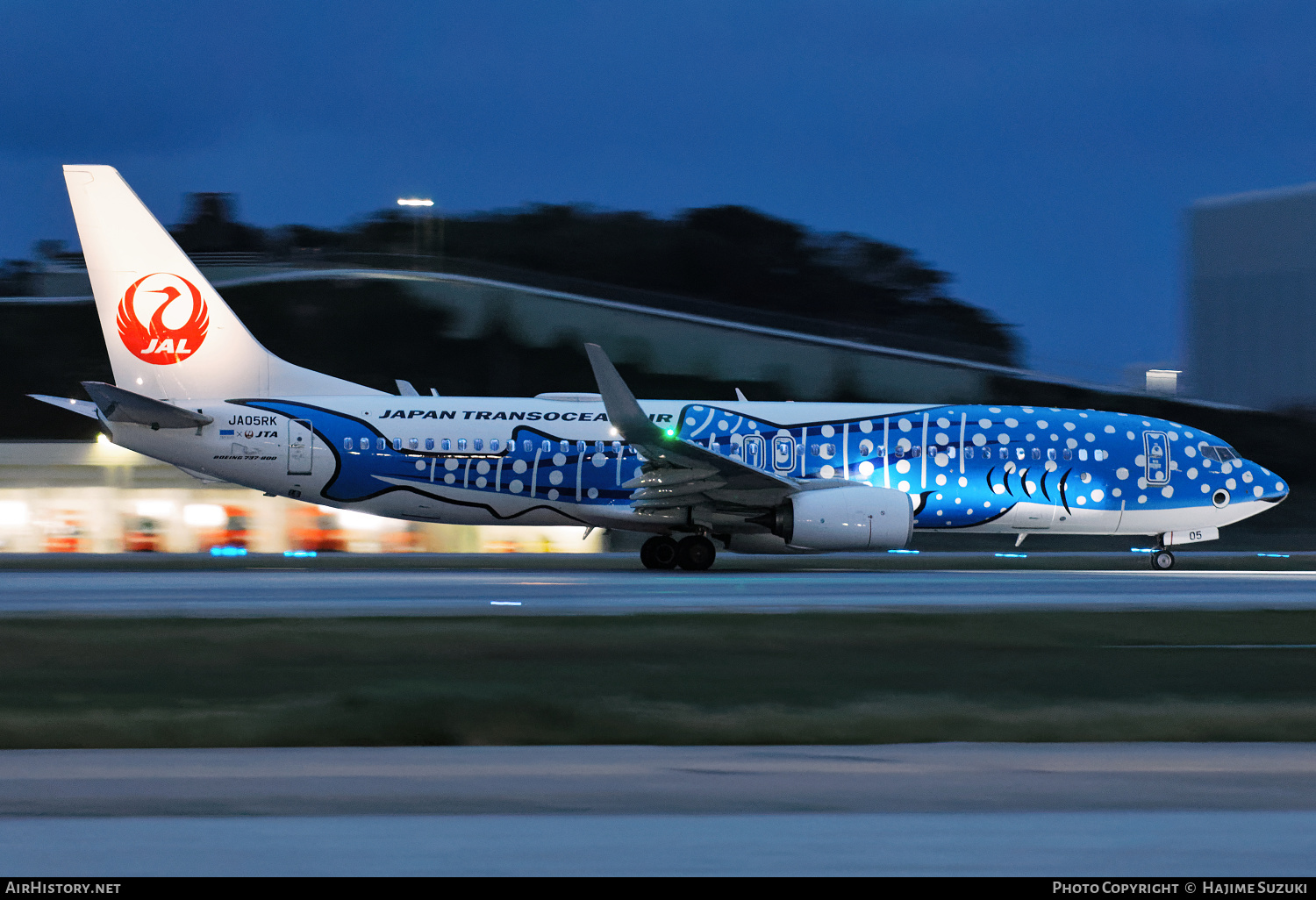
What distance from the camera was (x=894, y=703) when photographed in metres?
10.4

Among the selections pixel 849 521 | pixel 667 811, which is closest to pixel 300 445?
pixel 849 521

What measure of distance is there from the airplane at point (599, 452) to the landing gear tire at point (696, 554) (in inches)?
1.5

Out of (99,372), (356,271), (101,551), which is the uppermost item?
(356,271)

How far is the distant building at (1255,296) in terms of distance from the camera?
6019cm

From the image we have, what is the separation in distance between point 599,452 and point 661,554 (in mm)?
2276

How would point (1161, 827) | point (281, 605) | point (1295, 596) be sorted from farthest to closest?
1. point (1295, 596)
2. point (281, 605)
3. point (1161, 827)

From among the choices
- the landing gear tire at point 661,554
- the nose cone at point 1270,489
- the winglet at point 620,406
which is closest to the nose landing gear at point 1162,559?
the nose cone at point 1270,489

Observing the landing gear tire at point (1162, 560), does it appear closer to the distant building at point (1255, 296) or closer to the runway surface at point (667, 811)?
the runway surface at point (667, 811)

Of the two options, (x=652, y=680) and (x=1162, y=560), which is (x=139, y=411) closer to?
(x=652, y=680)

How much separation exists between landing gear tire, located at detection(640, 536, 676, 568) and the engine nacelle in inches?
101

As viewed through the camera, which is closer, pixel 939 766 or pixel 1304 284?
pixel 939 766
